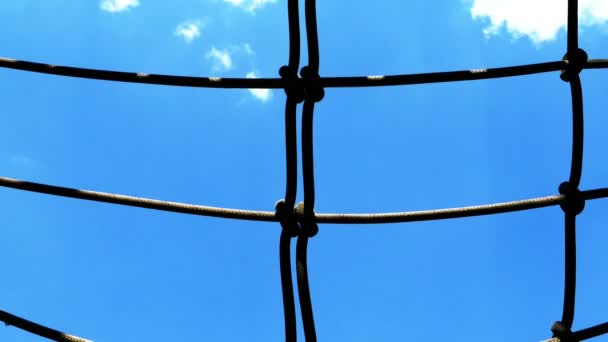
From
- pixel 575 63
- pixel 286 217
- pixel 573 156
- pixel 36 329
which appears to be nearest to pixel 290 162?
pixel 286 217

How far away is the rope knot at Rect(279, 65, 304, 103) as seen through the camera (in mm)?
2818

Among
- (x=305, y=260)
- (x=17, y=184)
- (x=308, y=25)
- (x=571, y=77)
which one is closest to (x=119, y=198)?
(x=17, y=184)

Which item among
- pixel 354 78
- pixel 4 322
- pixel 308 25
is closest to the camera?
pixel 4 322

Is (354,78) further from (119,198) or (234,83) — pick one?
(119,198)

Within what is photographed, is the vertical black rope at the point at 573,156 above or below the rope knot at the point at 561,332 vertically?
above

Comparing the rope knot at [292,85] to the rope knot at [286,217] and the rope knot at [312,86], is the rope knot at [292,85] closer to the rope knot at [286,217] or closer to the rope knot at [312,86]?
the rope knot at [312,86]

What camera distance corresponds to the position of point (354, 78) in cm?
291

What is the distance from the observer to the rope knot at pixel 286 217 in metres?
2.79

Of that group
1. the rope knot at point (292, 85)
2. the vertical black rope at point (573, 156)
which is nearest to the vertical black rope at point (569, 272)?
the vertical black rope at point (573, 156)

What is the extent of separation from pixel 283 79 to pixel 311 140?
0.30m

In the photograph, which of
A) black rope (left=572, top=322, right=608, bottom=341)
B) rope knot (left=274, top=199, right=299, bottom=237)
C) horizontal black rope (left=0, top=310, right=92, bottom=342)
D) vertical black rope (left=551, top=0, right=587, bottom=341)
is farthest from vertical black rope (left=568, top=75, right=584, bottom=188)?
horizontal black rope (left=0, top=310, right=92, bottom=342)

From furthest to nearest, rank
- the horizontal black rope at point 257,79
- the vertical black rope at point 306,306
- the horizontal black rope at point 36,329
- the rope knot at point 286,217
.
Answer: the horizontal black rope at point 257,79, the rope knot at point 286,217, the vertical black rope at point 306,306, the horizontal black rope at point 36,329

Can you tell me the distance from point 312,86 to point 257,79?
297mm

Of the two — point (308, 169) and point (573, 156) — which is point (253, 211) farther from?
point (573, 156)
